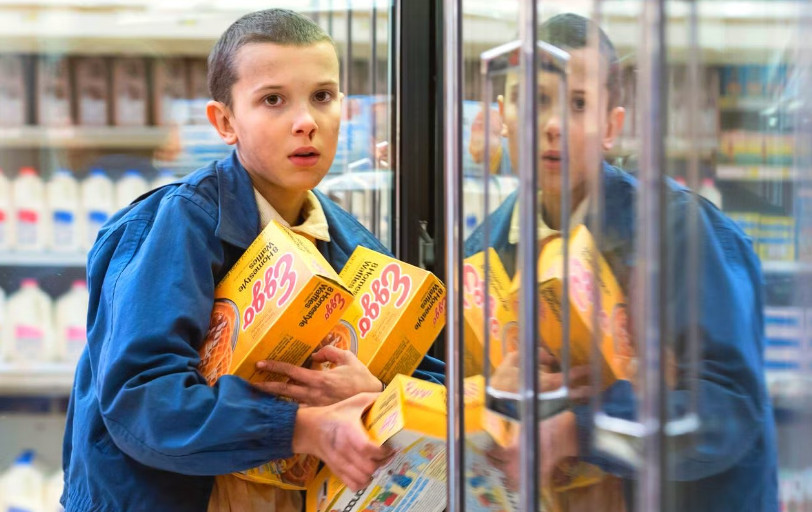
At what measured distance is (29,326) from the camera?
246 cm

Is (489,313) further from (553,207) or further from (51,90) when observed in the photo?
(51,90)

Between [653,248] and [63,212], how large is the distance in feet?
7.41

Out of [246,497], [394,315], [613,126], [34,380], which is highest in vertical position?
[613,126]

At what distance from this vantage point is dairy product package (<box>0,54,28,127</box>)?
2.43 m

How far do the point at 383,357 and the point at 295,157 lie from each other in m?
0.31

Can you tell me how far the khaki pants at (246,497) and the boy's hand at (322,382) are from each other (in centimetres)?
14

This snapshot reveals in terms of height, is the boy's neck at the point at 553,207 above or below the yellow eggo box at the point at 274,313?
above

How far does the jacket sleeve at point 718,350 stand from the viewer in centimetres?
48

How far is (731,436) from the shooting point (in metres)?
0.49

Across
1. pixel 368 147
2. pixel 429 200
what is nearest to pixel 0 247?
pixel 368 147

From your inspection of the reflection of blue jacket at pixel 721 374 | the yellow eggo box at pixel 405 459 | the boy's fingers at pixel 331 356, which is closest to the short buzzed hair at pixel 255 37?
the boy's fingers at pixel 331 356

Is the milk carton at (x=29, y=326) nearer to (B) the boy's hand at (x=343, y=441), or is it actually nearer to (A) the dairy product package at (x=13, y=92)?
(A) the dairy product package at (x=13, y=92)

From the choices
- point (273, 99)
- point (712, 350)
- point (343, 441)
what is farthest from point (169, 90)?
point (712, 350)

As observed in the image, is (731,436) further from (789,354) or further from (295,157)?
(295,157)
